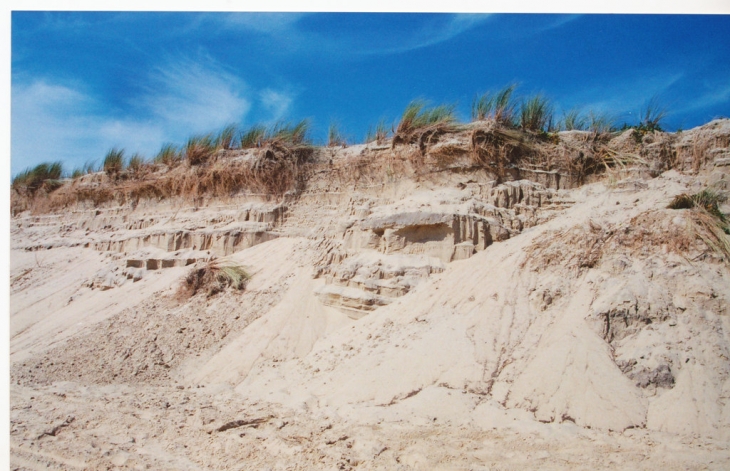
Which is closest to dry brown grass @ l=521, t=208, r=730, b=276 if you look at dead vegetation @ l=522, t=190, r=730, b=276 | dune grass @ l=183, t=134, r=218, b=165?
dead vegetation @ l=522, t=190, r=730, b=276

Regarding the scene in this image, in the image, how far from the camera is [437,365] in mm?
4367

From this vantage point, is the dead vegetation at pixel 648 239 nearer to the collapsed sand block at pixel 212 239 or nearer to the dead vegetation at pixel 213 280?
the dead vegetation at pixel 213 280

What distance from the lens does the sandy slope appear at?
3521 mm

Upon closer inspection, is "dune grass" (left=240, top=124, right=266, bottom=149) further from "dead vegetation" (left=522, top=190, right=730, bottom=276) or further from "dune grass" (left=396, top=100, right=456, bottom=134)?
"dead vegetation" (left=522, top=190, right=730, bottom=276)

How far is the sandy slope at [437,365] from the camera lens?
11.6 ft

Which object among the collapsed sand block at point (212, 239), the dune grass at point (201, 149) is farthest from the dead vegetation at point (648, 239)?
the dune grass at point (201, 149)

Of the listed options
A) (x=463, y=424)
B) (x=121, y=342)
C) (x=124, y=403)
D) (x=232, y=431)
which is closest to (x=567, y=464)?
(x=463, y=424)

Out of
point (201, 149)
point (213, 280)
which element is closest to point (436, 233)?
point (213, 280)

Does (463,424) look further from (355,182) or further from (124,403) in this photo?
(355,182)

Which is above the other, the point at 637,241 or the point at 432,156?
the point at 432,156

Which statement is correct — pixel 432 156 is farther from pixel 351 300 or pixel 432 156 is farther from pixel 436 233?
pixel 351 300

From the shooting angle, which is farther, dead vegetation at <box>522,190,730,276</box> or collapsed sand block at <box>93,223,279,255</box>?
collapsed sand block at <box>93,223,279,255</box>

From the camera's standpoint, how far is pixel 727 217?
4.76 m

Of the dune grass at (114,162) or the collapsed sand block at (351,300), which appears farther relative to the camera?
the dune grass at (114,162)
